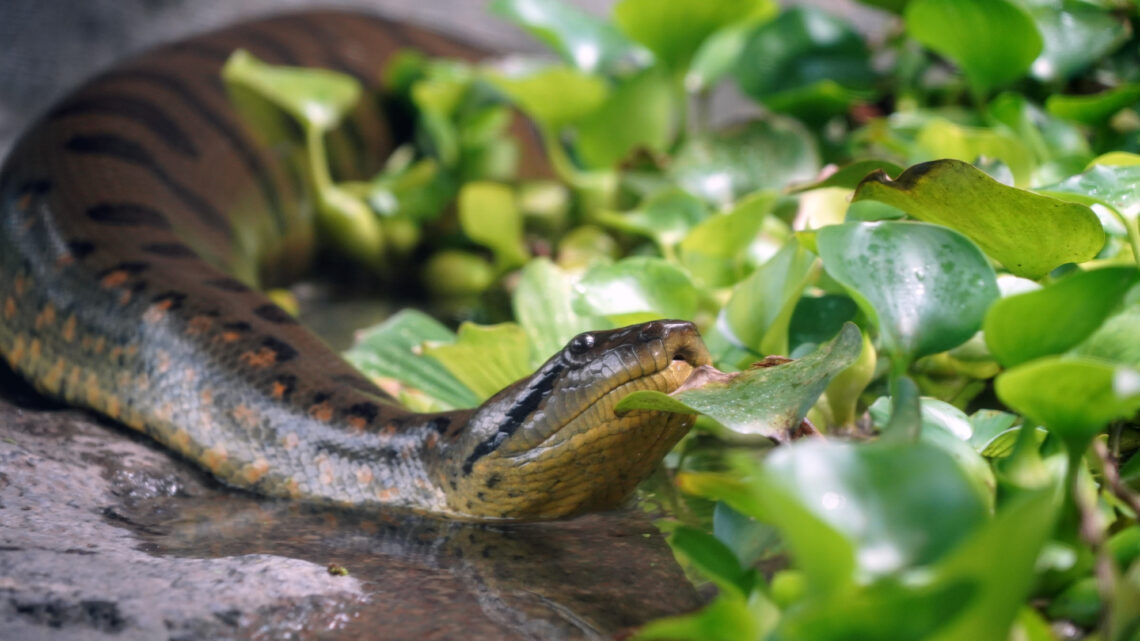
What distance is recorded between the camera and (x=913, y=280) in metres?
1.20

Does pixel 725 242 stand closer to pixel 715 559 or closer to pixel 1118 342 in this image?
pixel 1118 342

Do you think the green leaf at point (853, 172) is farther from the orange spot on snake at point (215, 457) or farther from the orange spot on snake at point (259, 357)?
the orange spot on snake at point (215, 457)

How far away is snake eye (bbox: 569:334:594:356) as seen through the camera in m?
1.40

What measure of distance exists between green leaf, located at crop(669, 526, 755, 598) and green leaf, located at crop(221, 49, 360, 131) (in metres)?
1.85

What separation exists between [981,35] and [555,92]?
1.05 metres

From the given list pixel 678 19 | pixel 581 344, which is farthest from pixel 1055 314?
pixel 678 19

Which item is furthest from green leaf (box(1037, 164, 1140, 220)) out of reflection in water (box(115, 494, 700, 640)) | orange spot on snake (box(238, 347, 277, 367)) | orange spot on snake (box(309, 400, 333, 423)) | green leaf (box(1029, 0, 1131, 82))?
orange spot on snake (box(238, 347, 277, 367))

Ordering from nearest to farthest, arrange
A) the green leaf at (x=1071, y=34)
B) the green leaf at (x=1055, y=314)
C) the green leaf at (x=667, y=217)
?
the green leaf at (x=1055, y=314)
the green leaf at (x=667, y=217)
the green leaf at (x=1071, y=34)

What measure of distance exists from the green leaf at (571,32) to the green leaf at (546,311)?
3.90ft

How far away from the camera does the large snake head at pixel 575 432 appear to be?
138 cm

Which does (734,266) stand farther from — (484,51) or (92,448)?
(484,51)

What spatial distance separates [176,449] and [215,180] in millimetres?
1147

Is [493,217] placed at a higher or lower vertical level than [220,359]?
lower

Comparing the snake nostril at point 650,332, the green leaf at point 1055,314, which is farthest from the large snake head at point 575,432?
the green leaf at point 1055,314
